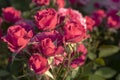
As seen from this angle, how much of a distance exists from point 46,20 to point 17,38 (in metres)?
0.13

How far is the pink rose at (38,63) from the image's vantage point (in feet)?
4.34

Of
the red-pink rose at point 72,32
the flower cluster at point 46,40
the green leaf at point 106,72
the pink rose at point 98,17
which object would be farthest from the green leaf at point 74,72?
the pink rose at point 98,17

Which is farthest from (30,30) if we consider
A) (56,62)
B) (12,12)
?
(12,12)

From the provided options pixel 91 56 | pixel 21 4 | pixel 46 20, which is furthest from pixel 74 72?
pixel 21 4

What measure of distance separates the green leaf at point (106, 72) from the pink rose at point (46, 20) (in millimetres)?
747

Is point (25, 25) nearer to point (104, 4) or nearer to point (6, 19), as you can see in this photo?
point (6, 19)

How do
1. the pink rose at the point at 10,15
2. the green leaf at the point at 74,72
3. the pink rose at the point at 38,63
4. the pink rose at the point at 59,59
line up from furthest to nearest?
the pink rose at the point at 10,15 → the green leaf at the point at 74,72 → the pink rose at the point at 59,59 → the pink rose at the point at 38,63

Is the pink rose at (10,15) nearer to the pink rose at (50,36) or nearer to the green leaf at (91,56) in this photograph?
the green leaf at (91,56)

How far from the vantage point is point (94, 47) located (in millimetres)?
2180

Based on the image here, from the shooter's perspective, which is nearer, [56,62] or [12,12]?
[56,62]

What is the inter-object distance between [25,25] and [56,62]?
0.60 feet

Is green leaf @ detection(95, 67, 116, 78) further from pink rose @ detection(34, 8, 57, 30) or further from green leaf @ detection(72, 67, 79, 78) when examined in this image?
pink rose @ detection(34, 8, 57, 30)

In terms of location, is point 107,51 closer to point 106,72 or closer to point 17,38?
point 106,72

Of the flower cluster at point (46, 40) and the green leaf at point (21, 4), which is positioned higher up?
the green leaf at point (21, 4)
